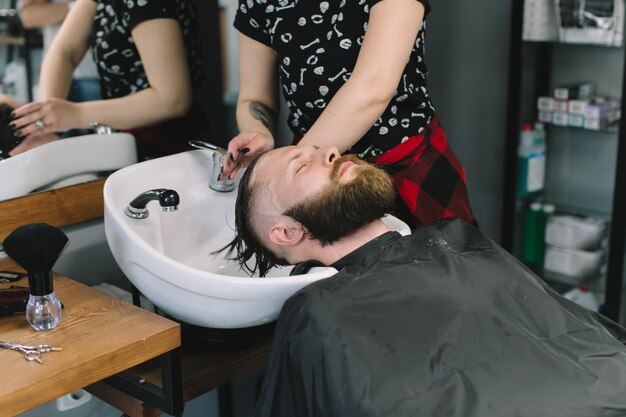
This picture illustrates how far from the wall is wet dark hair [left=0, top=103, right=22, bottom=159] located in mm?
1439

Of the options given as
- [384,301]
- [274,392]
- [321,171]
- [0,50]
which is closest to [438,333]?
[384,301]

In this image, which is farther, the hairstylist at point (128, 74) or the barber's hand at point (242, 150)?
the hairstylist at point (128, 74)

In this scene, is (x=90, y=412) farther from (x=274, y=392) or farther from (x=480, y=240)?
(x=480, y=240)

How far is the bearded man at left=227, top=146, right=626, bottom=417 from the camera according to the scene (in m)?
1.34

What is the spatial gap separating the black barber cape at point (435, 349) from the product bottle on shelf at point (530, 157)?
5.78 feet

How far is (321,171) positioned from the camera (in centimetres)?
166

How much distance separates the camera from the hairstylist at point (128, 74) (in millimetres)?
2090

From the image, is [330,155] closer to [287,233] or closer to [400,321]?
[287,233]

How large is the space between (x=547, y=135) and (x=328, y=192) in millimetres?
2014

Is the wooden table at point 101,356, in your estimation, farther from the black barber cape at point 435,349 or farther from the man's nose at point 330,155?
the man's nose at point 330,155

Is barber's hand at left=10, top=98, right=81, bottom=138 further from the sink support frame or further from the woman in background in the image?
the sink support frame

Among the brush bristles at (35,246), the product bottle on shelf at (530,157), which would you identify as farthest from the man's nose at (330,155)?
the product bottle on shelf at (530,157)

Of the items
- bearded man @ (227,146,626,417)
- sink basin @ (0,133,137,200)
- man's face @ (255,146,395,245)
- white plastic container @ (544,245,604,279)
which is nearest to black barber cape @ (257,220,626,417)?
bearded man @ (227,146,626,417)

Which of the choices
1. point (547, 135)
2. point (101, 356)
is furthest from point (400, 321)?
point (547, 135)
